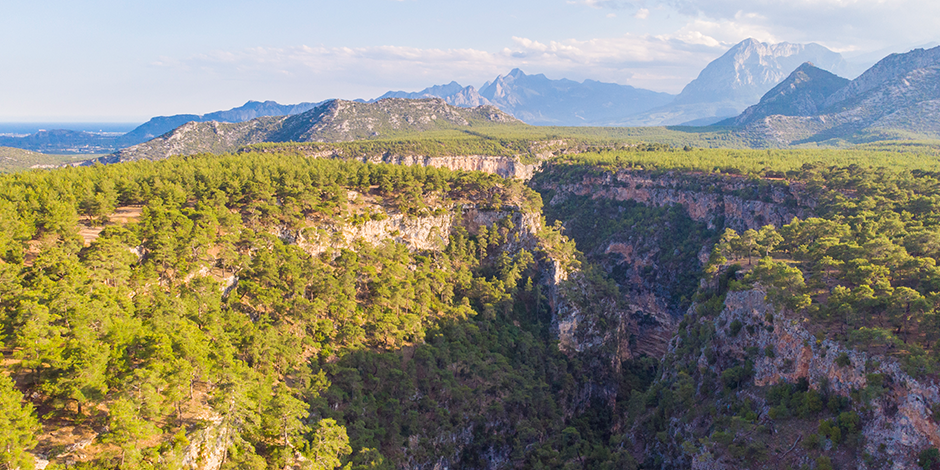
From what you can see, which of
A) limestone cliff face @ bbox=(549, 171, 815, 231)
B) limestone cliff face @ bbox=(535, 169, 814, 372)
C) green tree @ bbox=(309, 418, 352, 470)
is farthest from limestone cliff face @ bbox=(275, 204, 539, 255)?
limestone cliff face @ bbox=(549, 171, 815, 231)

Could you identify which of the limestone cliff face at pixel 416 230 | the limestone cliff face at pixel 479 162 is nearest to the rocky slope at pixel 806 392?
the limestone cliff face at pixel 416 230

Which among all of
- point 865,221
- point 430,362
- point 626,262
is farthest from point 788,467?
point 626,262

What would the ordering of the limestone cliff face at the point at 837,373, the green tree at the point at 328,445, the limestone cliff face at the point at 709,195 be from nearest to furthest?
the limestone cliff face at the point at 837,373
the green tree at the point at 328,445
the limestone cliff face at the point at 709,195

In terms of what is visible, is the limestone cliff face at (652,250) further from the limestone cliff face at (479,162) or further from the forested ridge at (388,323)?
the limestone cliff face at (479,162)

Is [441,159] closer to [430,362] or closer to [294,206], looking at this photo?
[294,206]

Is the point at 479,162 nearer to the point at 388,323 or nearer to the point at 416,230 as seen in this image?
the point at 416,230

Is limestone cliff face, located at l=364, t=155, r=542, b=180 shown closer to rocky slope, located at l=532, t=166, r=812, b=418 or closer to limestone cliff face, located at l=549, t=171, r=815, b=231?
limestone cliff face, located at l=549, t=171, r=815, b=231

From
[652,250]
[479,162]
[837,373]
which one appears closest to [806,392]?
[837,373]
